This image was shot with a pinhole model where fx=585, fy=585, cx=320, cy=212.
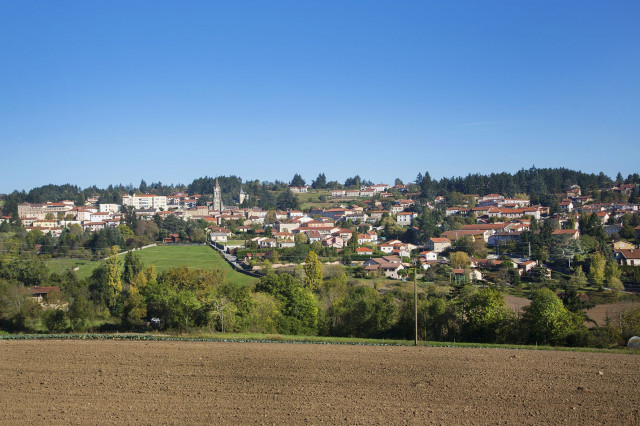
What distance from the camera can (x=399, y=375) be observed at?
46.3ft

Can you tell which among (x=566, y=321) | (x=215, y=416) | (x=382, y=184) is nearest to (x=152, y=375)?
(x=215, y=416)

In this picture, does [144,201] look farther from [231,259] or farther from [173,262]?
[173,262]

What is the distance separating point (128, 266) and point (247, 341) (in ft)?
67.3

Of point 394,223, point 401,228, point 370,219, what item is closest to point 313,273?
point 401,228

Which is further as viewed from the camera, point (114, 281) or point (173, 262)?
point (173, 262)

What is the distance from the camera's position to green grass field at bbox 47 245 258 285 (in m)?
42.2

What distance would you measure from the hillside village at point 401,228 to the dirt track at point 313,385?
2547cm

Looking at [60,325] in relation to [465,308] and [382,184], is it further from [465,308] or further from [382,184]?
[382,184]

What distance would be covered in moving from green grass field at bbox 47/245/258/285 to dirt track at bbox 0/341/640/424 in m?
22.6

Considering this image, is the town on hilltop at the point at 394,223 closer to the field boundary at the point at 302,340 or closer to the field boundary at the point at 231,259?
the field boundary at the point at 231,259

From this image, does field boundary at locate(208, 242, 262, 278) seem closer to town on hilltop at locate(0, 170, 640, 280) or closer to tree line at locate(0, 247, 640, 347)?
town on hilltop at locate(0, 170, 640, 280)

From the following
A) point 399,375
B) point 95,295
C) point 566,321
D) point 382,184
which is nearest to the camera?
point 399,375

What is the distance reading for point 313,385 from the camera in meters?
13.2

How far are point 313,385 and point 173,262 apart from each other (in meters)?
35.1
